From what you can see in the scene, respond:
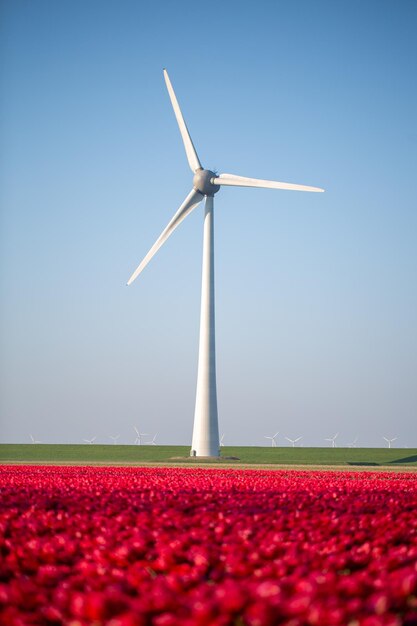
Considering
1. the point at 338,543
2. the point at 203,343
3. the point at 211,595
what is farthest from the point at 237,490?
the point at 203,343

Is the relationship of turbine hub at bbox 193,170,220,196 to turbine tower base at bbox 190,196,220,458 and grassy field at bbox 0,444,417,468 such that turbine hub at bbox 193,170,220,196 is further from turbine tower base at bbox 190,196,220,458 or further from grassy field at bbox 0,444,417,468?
grassy field at bbox 0,444,417,468

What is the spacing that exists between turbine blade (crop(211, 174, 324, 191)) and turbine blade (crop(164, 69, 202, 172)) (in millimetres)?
3062

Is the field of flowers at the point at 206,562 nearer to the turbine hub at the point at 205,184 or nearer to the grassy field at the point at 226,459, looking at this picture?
the grassy field at the point at 226,459

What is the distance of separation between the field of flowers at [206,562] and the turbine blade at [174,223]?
5122cm

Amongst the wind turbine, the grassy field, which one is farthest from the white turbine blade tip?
the grassy field

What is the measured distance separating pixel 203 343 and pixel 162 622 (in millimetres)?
64256

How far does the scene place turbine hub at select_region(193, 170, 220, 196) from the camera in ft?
241

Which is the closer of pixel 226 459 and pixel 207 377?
pixel 226 459

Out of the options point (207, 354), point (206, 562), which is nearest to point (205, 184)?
point (207, 354)

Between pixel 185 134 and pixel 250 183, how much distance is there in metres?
9.18

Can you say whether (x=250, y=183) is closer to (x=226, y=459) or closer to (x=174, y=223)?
(x=174, y=223)

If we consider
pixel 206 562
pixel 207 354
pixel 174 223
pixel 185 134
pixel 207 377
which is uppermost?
pixel 185 134

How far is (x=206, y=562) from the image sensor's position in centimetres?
825

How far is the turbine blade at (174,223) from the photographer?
219 ft
